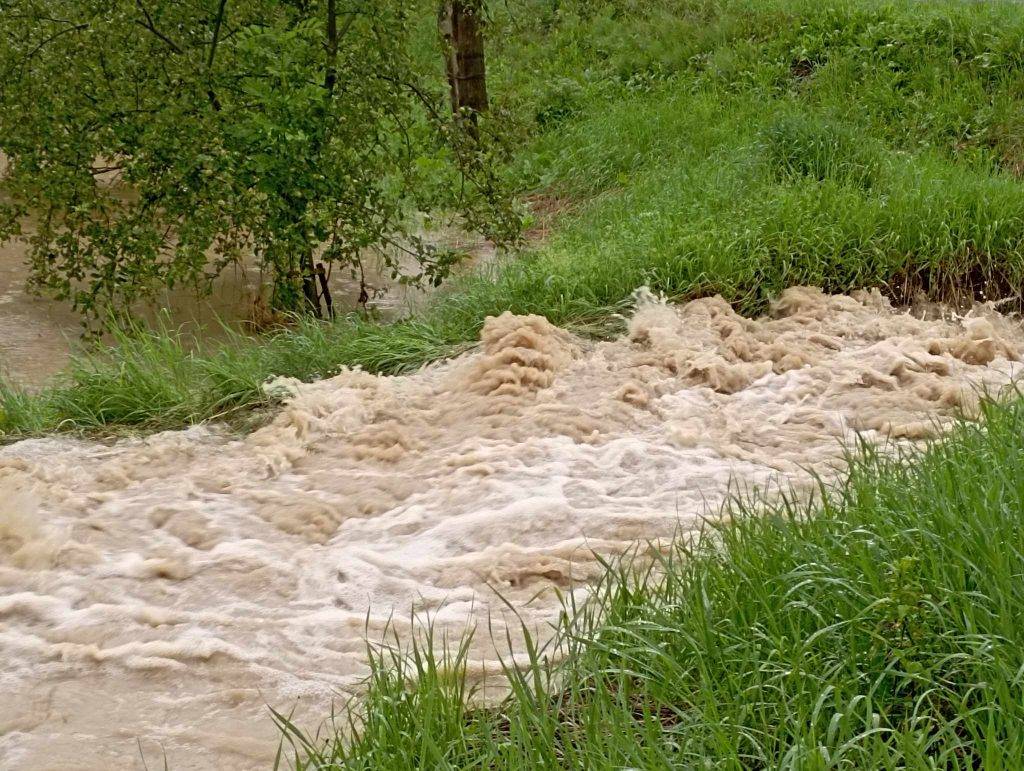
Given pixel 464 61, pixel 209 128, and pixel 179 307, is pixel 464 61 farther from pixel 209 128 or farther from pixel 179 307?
pixel 209 128

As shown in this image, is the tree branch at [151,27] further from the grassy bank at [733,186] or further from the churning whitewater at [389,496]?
the churning whitewater at [389,496]

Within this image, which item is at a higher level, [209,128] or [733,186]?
[209,128]

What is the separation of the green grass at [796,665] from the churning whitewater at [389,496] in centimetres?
57

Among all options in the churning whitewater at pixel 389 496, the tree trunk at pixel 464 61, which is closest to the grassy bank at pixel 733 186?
the churning whitewater at pixel 389 496

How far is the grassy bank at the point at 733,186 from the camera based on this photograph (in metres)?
6.58

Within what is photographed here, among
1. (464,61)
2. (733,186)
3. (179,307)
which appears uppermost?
(464,61)

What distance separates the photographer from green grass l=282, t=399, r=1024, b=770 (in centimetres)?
253

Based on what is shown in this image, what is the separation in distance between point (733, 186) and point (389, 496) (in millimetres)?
4233

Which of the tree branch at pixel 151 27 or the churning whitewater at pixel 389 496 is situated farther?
the tree branch at pixel 151 27

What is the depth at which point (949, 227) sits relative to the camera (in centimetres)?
708

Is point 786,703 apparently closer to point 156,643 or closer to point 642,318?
point 156,643

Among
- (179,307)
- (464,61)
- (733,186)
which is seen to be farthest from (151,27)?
(464,61)

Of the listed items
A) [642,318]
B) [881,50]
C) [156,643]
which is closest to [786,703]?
[156,643]

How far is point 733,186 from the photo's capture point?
828 cm
